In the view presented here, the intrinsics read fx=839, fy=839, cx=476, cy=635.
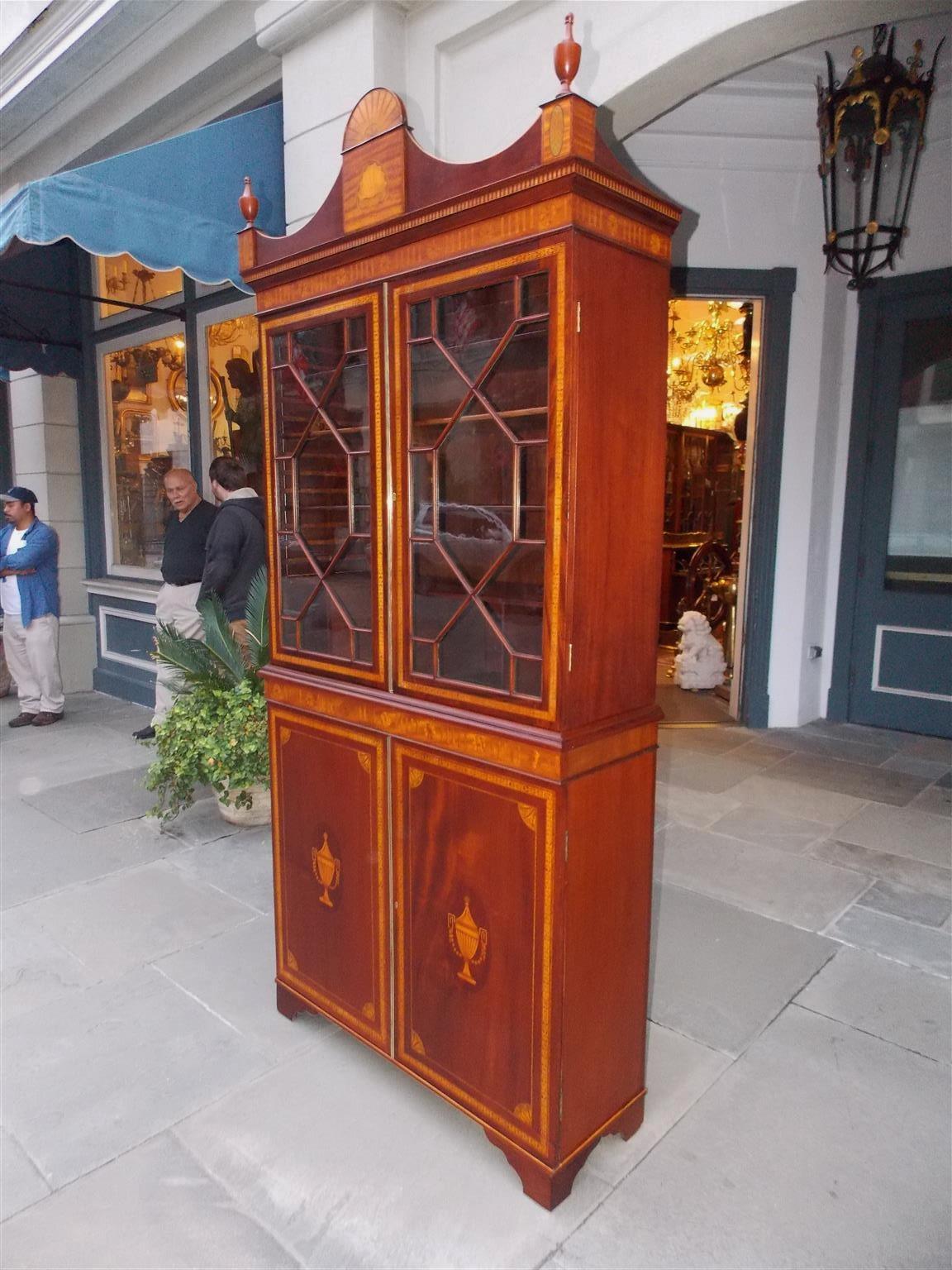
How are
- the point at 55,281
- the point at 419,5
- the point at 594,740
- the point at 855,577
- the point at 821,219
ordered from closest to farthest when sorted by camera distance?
the point at 594,740, the point at 419,5, the point at 821,219, the point at 855,577, the point at 55,281

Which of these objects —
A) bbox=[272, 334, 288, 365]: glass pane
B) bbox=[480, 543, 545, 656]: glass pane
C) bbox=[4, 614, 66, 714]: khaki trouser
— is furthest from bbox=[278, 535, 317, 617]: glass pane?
bbox=[4, 614, 66, 714]: khaki trouser

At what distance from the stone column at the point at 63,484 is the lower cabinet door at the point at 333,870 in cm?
549

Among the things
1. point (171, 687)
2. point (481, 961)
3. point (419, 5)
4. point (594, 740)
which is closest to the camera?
point (594, 740)

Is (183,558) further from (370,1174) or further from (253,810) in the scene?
(370,1174)

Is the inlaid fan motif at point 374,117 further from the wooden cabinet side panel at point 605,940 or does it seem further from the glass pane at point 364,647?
the wooden cabinet side panel at point 605,940

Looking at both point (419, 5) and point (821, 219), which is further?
point (821, 219)

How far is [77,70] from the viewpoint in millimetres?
4785

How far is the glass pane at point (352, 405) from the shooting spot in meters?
2.08

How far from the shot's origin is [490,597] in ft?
6.31

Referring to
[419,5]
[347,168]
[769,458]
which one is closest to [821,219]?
[769,458]

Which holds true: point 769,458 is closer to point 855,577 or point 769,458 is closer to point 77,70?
point 855,577

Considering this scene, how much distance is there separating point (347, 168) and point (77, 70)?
4022mm

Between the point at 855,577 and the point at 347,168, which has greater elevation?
the point at 347,168

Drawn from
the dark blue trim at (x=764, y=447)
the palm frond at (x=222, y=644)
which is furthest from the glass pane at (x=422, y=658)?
the dark blue trim at (x=764, y=447)
